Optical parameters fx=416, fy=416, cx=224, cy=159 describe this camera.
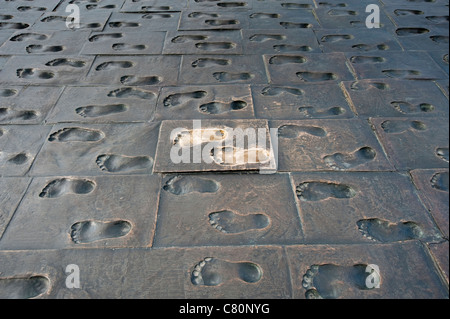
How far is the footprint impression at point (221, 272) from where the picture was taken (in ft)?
6.18

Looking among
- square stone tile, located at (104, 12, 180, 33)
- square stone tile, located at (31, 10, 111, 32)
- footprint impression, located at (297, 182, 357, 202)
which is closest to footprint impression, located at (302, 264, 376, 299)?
footprint impression, located at (297, 182, 357, 202)

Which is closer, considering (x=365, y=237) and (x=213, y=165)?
(x=365, y=237)

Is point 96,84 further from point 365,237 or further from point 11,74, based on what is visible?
point 365,237

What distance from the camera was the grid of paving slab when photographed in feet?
6.31

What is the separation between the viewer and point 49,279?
74.6 inches

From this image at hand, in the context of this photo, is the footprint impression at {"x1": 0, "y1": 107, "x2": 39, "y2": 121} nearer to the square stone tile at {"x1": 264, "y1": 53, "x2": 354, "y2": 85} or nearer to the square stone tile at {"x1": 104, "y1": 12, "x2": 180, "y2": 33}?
the square stone tile at {"x1": 104, "y1": 12, "x2": 180, "y2": 33}

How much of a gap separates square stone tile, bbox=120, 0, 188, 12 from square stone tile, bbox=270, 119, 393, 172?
2.62 metres

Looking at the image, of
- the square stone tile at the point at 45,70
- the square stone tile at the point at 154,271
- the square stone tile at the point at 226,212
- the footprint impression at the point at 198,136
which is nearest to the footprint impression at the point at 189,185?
the square stone tile at the point at 226,212

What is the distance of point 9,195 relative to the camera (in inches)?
92.7

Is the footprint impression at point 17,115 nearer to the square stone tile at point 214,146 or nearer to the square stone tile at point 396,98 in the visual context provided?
the square stone tile at point 214,146
